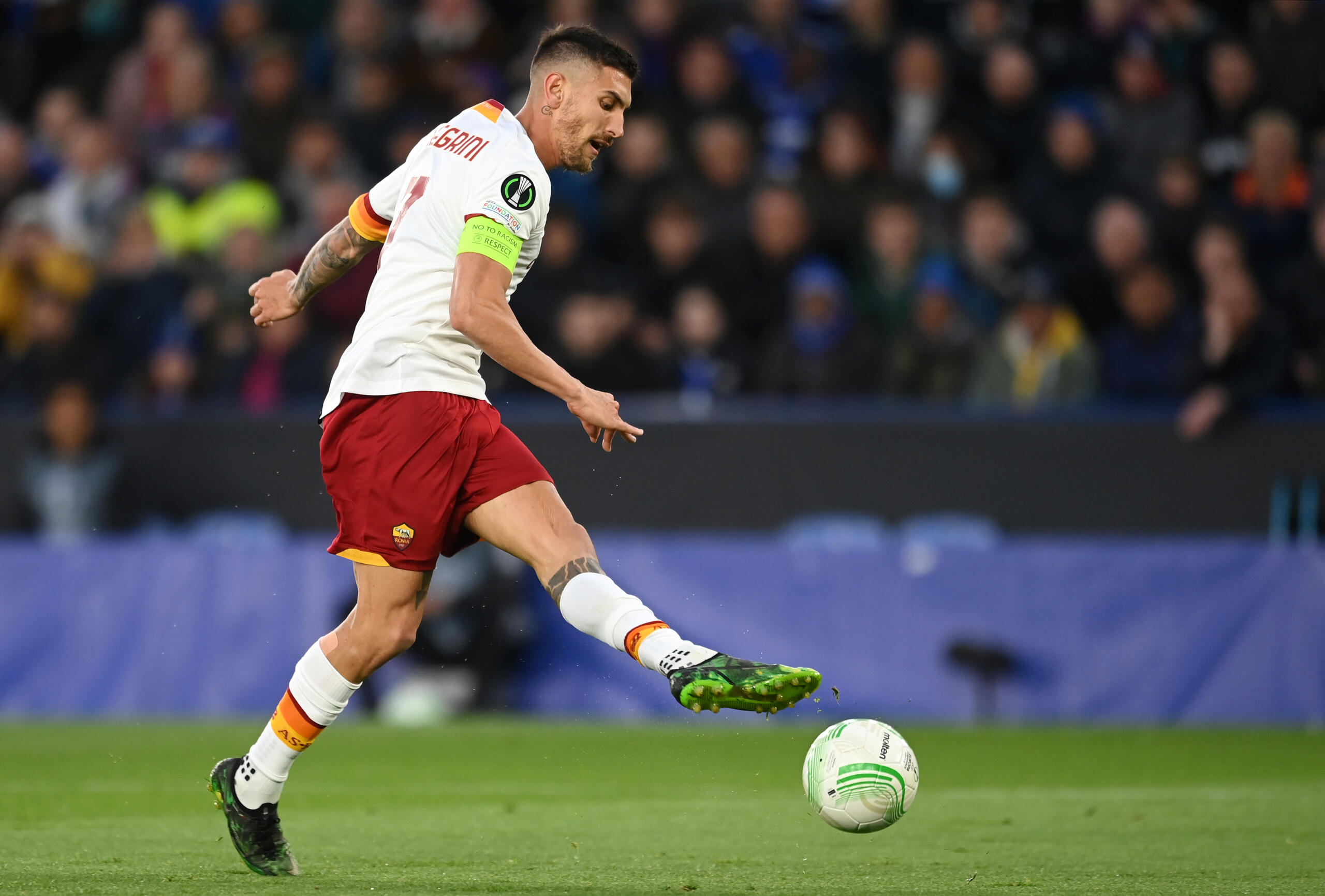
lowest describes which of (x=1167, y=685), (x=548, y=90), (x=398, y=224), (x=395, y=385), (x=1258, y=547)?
(x=395, y=385)

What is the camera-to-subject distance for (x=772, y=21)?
14367 millimetres

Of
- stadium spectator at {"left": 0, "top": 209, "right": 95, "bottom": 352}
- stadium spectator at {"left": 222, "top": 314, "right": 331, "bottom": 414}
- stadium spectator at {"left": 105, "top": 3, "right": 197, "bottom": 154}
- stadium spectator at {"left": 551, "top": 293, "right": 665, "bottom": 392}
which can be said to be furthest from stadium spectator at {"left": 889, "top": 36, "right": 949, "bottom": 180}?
stadium spectator at {"left": 0, "top": 209, "right": 95, "bottom": 352}

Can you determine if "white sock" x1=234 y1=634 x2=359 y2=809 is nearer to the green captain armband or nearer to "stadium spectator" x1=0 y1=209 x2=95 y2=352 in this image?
the green captain armband

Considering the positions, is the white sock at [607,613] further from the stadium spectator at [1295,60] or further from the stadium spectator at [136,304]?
the stadium spectator at [1295,60]

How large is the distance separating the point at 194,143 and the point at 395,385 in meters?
9.61

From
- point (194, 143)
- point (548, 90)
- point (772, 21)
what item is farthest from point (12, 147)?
point (548, 90)

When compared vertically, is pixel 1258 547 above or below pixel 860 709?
above

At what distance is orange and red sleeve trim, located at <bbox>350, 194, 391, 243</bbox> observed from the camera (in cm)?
590

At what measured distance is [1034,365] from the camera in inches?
470

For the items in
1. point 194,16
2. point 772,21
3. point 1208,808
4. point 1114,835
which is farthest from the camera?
point 194,16

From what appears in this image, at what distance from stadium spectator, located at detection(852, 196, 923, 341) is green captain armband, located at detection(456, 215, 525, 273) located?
7264 mm

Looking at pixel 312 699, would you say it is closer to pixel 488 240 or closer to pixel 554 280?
pixel 488 240

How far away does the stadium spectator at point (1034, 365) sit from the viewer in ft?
39.1

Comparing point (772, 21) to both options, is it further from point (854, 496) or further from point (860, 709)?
point (860, 709)
